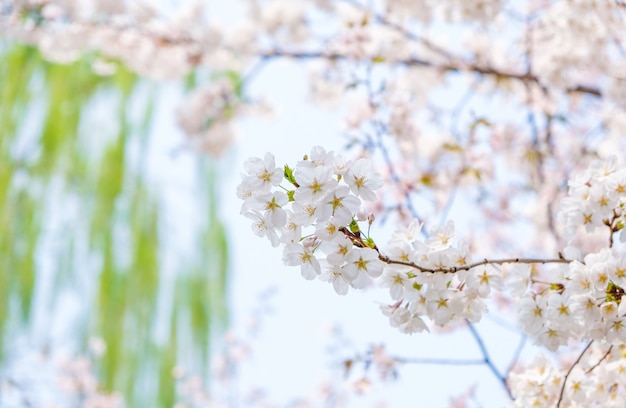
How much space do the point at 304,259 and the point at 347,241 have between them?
0.15ft

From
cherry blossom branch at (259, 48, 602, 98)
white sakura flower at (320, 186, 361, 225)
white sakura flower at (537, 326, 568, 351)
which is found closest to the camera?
white sakura flower at (320, 186, 361, 225)

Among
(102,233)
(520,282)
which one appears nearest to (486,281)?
(520,282)

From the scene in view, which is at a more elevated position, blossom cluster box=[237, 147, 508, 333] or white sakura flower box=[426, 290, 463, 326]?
blossom cluster box=[237, 147, 508, 333]

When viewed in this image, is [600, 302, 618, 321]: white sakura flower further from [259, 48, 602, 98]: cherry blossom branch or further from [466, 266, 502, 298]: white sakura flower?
[259, 48, 602, 98]: cherry blossom branch

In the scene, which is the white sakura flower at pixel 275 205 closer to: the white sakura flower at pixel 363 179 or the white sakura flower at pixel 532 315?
the white sakura flower at pixel 363 179

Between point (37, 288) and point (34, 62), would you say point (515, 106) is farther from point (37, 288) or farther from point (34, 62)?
point (34, 62)

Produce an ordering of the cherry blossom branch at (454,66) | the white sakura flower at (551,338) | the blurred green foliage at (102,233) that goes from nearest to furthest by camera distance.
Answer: the white sakura flower at (551,338) < the cherry blossom branch at (454,66) < the blurred green foliage at (102,233)

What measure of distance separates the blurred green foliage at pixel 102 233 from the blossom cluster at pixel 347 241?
2.73 m

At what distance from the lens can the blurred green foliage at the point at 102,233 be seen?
334 cm

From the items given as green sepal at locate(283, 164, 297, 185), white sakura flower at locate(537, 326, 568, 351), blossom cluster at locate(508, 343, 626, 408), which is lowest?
blossom cluster at locate(508, 343, 626, 408)

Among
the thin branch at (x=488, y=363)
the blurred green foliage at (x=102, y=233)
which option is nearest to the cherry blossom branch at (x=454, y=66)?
the thin branch at (x=488, y=363)

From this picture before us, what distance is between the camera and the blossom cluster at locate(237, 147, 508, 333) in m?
0.64

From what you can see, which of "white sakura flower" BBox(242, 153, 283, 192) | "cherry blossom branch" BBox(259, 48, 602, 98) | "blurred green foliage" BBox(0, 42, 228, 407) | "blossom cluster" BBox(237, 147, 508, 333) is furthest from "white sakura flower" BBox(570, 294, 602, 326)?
"blurred green foliage" BBox(0, 42, 228, 407)

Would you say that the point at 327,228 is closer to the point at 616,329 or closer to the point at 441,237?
the point at 441,237
